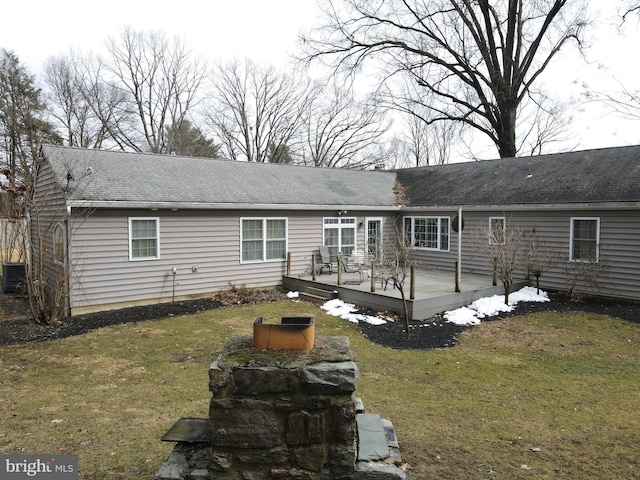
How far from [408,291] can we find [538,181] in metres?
6.04

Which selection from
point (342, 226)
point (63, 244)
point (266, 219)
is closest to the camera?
point (63, 244)

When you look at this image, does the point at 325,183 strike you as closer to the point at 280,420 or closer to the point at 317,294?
the point at 317,294

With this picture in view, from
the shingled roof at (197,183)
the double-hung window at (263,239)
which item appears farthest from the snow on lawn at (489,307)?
the double-hung window at (263,239)

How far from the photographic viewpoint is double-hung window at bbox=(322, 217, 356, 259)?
1452 cm

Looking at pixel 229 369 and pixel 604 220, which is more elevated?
pixel 604 220

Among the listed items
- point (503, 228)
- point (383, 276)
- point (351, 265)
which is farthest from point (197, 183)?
point (503, 228)

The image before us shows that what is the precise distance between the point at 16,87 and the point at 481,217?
25.7 m

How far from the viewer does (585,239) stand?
1155 cm

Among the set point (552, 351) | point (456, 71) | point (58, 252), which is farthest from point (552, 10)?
point (58, 252)

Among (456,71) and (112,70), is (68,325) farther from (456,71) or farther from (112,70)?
(112,70)

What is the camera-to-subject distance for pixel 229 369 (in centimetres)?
296

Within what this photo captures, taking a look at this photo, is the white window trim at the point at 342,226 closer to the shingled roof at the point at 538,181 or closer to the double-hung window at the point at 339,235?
the double-hung window at the point at 339,235

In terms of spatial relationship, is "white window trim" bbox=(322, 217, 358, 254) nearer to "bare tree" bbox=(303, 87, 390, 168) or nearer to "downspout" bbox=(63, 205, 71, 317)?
"downspout" bbox=(63, 205, 71, 317)

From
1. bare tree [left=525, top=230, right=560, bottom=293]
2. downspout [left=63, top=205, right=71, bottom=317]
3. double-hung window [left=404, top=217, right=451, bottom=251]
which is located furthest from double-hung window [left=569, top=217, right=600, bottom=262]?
downspout [left=63, top=205, right=71, bottom=317]
